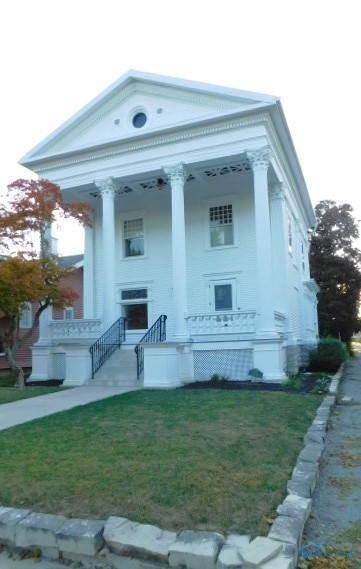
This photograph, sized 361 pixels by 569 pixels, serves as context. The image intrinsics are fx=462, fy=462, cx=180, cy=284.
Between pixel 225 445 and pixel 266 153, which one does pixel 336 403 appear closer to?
pixel 225 445

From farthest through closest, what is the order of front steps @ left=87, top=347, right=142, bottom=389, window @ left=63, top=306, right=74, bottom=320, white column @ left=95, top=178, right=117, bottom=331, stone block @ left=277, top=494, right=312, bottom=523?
1. window @ left=63, top=306, right=74, bottom=320
2. white column @ left=95, top=178, right=117, bottom=331
3. front steps @ left=87, top=347, right=142, bottom=389
4. stone block @ left=277, top=494, right=312, bottom=523

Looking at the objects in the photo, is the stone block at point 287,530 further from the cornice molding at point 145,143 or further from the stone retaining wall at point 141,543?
the cornice molding at point 145,143

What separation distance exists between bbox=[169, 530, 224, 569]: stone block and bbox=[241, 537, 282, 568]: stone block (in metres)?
0.21

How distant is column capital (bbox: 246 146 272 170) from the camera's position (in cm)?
1466

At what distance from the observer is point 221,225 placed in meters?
18.2

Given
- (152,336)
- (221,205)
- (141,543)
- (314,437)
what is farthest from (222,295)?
(141,543)

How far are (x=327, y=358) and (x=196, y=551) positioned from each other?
1626 cm

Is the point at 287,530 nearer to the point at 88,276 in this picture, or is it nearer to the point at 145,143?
the point at 145,143

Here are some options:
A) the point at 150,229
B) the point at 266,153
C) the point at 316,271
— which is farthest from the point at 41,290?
the point at 316,271

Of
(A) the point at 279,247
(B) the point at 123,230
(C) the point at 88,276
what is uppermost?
(B) the point at 123,230

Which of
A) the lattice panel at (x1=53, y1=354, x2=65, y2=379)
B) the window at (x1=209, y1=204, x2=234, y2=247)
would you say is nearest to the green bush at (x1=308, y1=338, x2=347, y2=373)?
the window at (x1=209, y1=204, x2=234, y2=247)

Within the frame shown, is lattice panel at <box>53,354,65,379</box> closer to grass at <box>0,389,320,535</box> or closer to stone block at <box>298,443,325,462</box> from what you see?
grass at <box>0,389,320,535</box>

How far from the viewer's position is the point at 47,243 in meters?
15.2

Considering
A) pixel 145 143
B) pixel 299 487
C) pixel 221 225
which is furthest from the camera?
pixel 221 225
